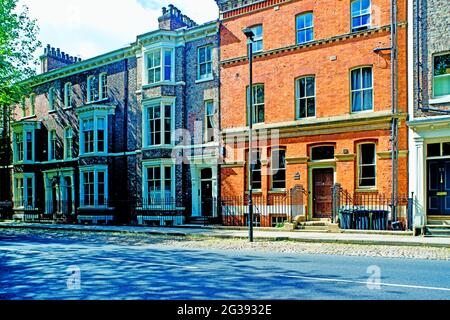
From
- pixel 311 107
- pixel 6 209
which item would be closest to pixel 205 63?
pixel 311 107

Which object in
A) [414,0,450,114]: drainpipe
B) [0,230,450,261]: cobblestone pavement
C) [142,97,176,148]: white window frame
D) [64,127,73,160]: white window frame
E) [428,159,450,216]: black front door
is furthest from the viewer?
[64,127,73,160]: white window frame

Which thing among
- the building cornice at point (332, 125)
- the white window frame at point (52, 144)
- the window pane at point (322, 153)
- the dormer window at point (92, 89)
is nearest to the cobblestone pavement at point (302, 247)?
the window pane at point (322, 153)

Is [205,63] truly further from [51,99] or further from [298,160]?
[51,99]

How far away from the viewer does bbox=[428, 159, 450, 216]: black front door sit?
1644 centimetres

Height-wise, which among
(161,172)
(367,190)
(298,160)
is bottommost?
(367,190)

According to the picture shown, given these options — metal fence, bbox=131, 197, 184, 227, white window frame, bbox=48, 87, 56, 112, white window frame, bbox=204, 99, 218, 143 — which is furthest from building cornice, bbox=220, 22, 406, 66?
white window frame, bbox=48, 87, 56, 112

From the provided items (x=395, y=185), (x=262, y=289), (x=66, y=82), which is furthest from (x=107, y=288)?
(x=66, y=82)

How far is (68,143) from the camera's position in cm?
3084

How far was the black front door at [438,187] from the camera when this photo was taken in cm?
1644

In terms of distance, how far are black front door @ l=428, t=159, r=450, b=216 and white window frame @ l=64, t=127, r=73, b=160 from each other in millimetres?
24034

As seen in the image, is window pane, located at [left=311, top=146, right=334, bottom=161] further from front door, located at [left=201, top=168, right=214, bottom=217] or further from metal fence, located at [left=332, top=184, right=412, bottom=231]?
front door, located at [left=201, top=168, right=214, bottom=217]

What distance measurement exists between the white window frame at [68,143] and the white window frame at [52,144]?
1.46 metres

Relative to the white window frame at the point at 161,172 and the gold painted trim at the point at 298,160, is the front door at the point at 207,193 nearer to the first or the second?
the white window frame at the point at 161,172

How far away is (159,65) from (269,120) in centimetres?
823
